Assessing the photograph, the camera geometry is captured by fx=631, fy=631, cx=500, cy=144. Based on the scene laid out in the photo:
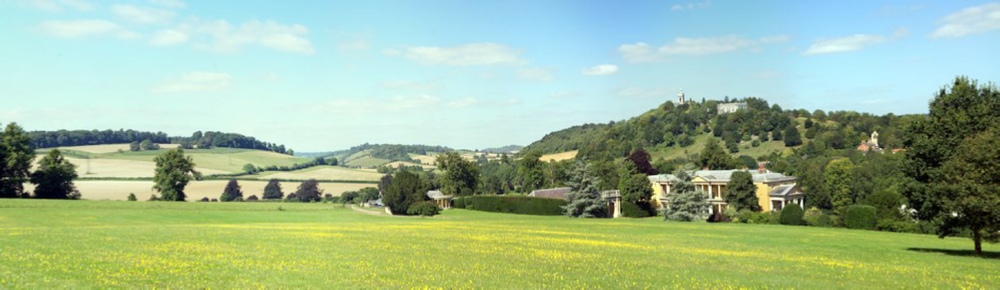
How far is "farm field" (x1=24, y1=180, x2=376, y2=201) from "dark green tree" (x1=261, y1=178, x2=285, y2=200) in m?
1.67

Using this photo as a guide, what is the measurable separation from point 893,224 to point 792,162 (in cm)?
8371

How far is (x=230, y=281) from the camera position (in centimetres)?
1798

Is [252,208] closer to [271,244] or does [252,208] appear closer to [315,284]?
[271,244]

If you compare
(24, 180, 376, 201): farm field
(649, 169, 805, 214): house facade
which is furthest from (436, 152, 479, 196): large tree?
(649, 169, 805, 214): house facade

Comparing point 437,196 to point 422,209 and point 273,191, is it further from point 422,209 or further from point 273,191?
point 273,191

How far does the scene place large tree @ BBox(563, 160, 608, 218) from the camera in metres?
85.6

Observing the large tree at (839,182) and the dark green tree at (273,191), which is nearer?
the large tree at (839,182)

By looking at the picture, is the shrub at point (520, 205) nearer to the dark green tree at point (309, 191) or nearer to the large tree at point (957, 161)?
the dark green tree at point (309, 191)

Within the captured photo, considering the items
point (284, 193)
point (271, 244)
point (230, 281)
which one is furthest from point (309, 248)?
point (284, 193)

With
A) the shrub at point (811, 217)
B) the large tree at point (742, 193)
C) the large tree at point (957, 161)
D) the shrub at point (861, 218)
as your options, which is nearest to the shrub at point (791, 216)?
the shrub at point (811, 217)

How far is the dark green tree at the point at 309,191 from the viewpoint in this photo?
461 feet

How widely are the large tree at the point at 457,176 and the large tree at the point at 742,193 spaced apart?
5477 centimetres

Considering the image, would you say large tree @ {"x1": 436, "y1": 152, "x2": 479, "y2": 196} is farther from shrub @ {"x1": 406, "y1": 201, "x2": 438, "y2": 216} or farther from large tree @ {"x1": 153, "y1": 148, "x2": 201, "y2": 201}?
large tree @ {"x1": 153, "y1": 148, "x2": 201, "y2": 201}

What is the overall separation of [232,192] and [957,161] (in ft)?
414
